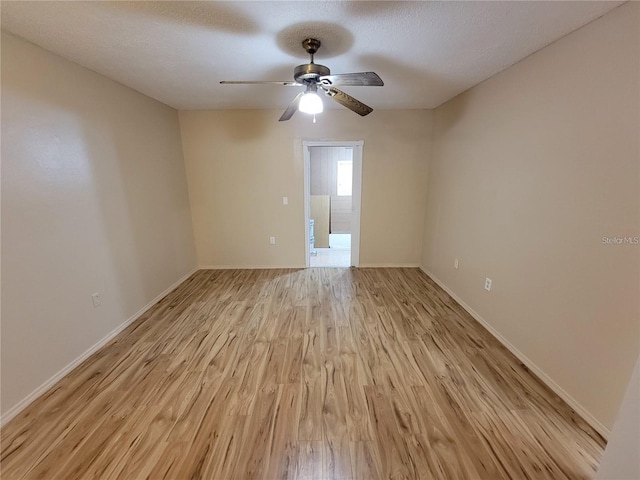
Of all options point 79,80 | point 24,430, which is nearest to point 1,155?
point 79,80

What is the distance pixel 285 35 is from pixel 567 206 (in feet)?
7.09

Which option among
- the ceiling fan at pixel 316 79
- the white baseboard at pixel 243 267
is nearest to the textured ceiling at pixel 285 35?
the ceiling fan at pixel 316 79

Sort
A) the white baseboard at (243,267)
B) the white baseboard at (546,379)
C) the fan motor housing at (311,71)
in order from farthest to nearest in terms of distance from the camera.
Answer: the white baseboard at (243,267)
the fan motor housing at (311,71)
the white baseboard at (546,379)

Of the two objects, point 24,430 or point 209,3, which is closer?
point 209,3

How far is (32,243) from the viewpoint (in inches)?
69.1

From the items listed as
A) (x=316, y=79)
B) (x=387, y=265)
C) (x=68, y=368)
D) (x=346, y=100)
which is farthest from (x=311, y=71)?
(x=387, y=265)

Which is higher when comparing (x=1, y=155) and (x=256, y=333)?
(x=1, y=155)

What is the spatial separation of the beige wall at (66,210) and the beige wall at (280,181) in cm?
87

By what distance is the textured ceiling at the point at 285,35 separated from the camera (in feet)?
4.70

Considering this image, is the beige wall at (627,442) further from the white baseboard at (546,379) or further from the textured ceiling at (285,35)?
the textured ceiling at (285,35)

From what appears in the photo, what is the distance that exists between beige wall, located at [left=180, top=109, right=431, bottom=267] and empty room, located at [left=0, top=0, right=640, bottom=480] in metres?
0.58

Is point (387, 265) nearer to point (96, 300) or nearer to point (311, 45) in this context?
point (311, 45)

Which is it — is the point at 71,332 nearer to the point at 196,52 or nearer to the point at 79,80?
the point at 79,80

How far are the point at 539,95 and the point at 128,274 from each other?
12.8 ft
